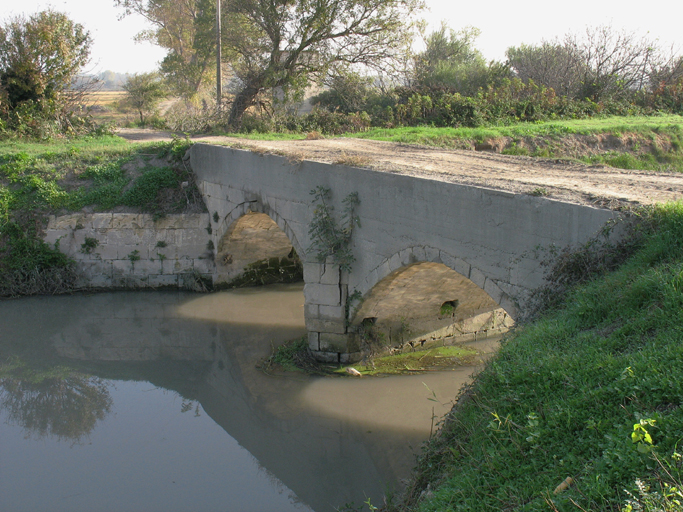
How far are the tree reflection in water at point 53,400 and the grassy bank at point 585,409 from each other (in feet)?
15.3

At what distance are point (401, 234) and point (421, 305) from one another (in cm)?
206

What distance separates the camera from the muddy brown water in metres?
5.63

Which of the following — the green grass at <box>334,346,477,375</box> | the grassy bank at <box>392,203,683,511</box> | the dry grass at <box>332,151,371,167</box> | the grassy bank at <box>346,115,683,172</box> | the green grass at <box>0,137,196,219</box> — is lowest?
the green grass at <box>334,346,477,375</box>

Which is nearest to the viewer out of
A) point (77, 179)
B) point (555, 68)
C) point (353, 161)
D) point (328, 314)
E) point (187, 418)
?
point (187, 418)

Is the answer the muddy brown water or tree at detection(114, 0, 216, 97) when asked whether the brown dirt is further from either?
tree at detection(114, 0, 216, 97)

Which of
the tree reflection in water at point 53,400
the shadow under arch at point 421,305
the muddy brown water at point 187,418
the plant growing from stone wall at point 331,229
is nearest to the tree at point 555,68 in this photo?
the shadow under arch at point 421,305

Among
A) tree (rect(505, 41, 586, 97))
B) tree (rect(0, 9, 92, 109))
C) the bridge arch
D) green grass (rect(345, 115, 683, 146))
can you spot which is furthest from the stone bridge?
tree (rect(505, 41, 586, 97))

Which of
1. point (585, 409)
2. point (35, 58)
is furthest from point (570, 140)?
point (35, 58)

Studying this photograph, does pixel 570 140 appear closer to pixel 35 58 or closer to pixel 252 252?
pixel 252 252

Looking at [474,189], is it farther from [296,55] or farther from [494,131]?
[296,55]

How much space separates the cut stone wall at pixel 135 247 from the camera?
38.1 ft

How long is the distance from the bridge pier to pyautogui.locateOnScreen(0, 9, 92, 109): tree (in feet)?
38.5

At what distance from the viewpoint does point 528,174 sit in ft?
21.9

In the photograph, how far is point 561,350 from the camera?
148 inches
